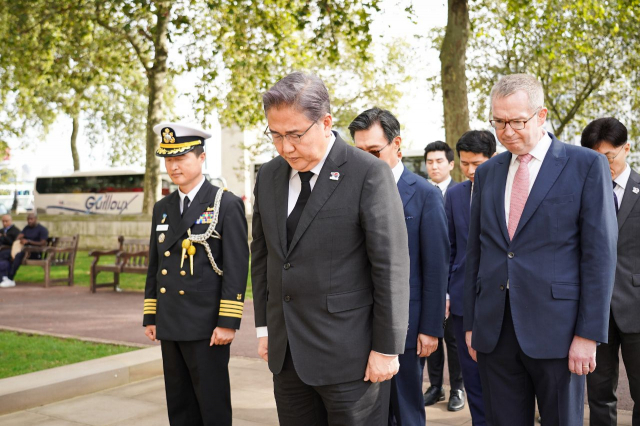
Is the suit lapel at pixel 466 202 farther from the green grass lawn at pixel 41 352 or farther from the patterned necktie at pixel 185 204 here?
the green grass lawn at pixel 41 352

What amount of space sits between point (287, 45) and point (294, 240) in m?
16.8

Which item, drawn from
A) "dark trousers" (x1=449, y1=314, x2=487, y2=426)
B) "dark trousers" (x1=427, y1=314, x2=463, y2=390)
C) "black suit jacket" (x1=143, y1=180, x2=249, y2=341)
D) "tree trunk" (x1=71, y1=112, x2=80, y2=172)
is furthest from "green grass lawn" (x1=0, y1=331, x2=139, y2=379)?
"tree trunk" (x1=71, y1=112, x2=80, y2=172)

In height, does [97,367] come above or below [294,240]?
below

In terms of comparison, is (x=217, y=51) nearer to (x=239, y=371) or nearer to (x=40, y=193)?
(x=239, y=371)

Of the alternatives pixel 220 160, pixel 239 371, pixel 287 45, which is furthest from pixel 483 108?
pixel 220 160

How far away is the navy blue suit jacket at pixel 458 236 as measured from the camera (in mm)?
5211

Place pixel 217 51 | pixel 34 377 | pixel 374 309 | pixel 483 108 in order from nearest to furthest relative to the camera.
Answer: pixel 374 309 → pixel 34 377 → pixel 217 51 → pixel 483 108

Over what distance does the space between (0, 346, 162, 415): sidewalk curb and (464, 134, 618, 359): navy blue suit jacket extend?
13.4 ft

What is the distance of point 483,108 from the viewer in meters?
25.6

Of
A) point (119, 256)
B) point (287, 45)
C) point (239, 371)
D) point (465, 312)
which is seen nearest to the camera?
point (465, 312)

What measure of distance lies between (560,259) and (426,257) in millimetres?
1002

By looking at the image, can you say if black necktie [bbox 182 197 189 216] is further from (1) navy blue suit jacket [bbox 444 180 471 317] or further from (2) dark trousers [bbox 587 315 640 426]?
(2) dark trousers [bbox 587 315 640 426]

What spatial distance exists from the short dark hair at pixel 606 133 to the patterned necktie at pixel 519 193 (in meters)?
1.20

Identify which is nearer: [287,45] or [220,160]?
[287,45]
